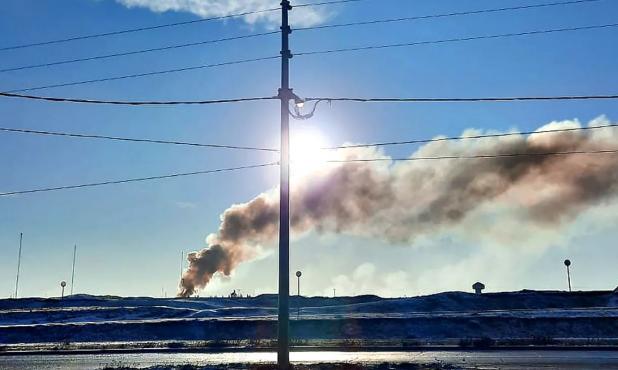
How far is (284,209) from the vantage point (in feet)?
62.2

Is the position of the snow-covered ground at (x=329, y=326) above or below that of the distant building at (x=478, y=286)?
below

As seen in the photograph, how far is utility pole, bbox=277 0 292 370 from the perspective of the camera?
1817 centimetres

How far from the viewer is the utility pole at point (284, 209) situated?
18.2m

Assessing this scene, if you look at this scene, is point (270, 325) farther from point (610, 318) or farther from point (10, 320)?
point (10, 320)

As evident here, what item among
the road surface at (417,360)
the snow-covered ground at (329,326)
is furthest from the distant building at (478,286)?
the road surface at (417,360)

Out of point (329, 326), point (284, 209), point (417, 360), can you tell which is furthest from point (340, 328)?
point (284, 209)

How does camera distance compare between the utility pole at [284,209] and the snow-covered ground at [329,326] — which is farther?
the snow-covered ground at [329,326]

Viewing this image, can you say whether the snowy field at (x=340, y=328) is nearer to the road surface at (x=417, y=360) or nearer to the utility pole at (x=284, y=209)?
the road surface at (x=417, y=360)

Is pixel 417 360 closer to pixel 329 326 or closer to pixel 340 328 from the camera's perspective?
pixel 340 328

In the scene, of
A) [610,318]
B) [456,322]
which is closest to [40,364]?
[456,322]

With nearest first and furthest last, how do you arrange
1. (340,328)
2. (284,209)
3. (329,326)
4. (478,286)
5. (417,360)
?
1. (284,209)
2. (417,360)
3. (340,328)
4. (329,326)
5. (478,286)

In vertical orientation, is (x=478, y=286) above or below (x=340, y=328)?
above

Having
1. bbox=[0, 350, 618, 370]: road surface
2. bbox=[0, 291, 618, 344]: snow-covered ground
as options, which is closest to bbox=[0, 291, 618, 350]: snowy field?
bbox=[0, 291, 618, 344]: snow-covered ground

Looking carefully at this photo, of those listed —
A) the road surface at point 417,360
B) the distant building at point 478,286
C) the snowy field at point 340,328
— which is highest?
the distant building at point 478,286
